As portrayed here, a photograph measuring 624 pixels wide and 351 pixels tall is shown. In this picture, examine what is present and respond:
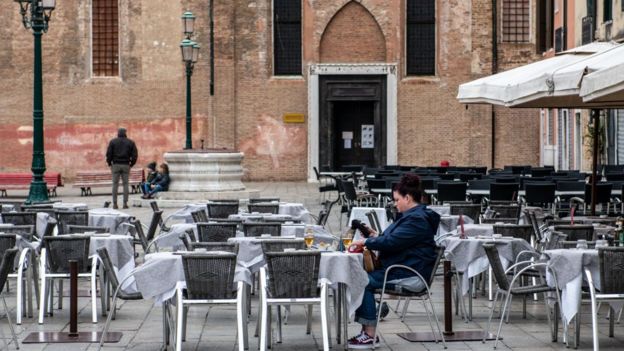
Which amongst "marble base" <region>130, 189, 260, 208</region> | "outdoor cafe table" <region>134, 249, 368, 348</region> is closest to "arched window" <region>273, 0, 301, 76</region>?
"marble base" <region>130, 189, 260, 208</region>

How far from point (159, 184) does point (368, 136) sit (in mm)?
12363

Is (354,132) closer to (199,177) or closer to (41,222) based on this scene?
(199,177)

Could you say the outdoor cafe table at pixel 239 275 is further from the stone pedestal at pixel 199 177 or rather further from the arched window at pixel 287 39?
the arched window at pixel 287 39

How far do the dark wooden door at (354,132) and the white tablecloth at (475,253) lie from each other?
3209cm

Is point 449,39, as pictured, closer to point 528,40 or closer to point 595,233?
point 528,40

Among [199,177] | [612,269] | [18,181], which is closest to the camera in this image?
[612,269]

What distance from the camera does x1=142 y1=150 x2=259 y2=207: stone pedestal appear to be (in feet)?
102

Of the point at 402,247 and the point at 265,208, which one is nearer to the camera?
the point at 402,247

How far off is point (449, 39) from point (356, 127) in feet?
13.7

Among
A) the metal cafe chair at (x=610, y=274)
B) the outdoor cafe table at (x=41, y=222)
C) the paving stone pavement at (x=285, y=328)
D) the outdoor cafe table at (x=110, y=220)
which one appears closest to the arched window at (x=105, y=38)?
the outdoor cafe table at (x=110, y=220)

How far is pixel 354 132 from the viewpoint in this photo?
45.8 m

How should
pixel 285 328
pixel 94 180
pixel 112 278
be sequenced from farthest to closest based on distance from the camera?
1. pixel 94 180
2. pixel 285 328
3. pixel 112 278

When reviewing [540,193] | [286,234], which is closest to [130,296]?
[286,234]

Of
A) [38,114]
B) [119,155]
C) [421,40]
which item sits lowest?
[119,155]
